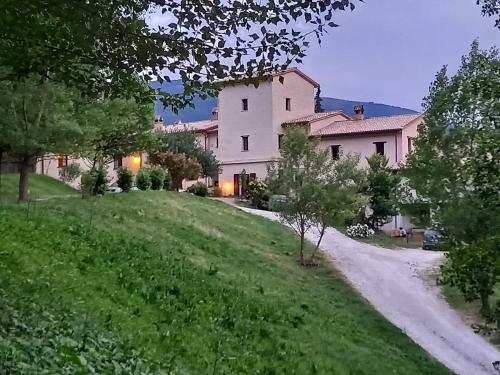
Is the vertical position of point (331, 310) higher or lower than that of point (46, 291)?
lower

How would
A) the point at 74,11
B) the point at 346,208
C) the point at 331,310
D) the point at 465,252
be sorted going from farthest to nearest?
the point at 346,208 → the point at 331,310 → the point at 465,252 → the point at 74,11

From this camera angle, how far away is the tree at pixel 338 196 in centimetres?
1939

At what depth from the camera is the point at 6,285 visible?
6.41 m

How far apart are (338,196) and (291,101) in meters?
23.2

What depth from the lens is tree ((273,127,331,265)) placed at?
19.6 m

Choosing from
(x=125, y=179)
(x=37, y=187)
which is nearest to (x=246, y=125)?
(x=37, y=187)

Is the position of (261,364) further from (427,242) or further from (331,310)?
(427,242)

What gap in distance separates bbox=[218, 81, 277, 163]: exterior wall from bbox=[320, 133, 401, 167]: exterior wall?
13.8 feet

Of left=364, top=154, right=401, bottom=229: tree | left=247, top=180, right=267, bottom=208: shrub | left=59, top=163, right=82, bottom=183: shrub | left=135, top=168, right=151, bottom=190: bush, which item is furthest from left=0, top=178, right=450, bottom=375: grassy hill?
left=247, top=180, right=267, bottom=208: shrub

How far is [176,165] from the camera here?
30.3 m

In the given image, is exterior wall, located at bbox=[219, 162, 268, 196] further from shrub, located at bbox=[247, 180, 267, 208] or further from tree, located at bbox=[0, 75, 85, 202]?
tree, located at bbox=[0, 75, 85, 202]

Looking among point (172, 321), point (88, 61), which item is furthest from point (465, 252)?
point (88, 61)

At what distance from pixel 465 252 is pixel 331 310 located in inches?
277

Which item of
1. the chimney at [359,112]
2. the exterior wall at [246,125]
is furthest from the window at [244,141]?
the chimney at [359,112]
